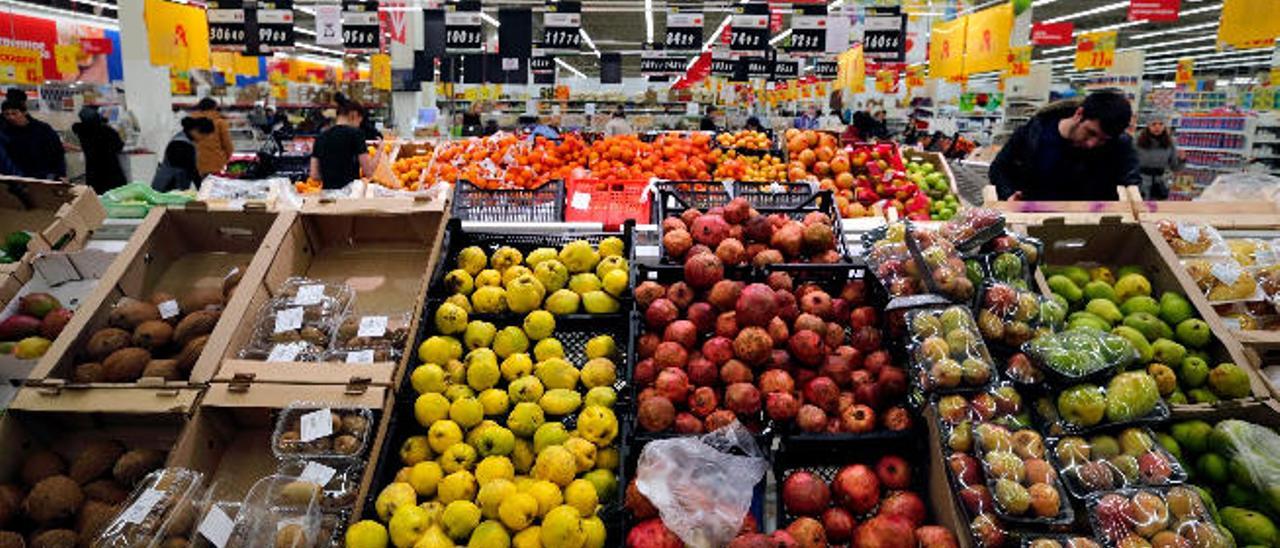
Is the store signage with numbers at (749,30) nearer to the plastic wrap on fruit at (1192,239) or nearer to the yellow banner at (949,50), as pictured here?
the yellow banner at (949,50)

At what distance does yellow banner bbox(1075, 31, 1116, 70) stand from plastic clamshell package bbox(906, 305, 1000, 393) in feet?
43.8

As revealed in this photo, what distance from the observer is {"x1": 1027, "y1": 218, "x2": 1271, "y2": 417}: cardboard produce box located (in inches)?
104

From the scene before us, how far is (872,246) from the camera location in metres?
2.71

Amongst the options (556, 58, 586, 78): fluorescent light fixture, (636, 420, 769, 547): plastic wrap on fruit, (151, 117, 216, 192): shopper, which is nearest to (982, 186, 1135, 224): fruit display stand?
(636, 420, 769, 547): plastic wrap on fruit

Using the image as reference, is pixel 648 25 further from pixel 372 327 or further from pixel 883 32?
pixel 372 327

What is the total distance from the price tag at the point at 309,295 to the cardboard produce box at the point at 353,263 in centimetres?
8

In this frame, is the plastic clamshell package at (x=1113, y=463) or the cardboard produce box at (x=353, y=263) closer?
the plastic clamshell package at (x=1113, y=463)

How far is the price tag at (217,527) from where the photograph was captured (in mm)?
1938

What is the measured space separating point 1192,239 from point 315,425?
339 centimetres

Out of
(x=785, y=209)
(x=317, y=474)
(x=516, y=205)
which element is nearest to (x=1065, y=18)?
(x=516, y=205)

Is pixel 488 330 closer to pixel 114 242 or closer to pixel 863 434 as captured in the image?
pixel 863 434

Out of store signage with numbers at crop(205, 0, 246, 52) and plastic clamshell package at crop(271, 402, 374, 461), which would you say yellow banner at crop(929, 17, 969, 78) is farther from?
plastic clamshell package at crop(271, 402, 374, 461)

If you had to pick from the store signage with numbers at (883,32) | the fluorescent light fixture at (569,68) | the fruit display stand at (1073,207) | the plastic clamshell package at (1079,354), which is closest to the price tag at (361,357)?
the plastic clamshell package at (1079,354)

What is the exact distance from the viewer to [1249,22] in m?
5.29
